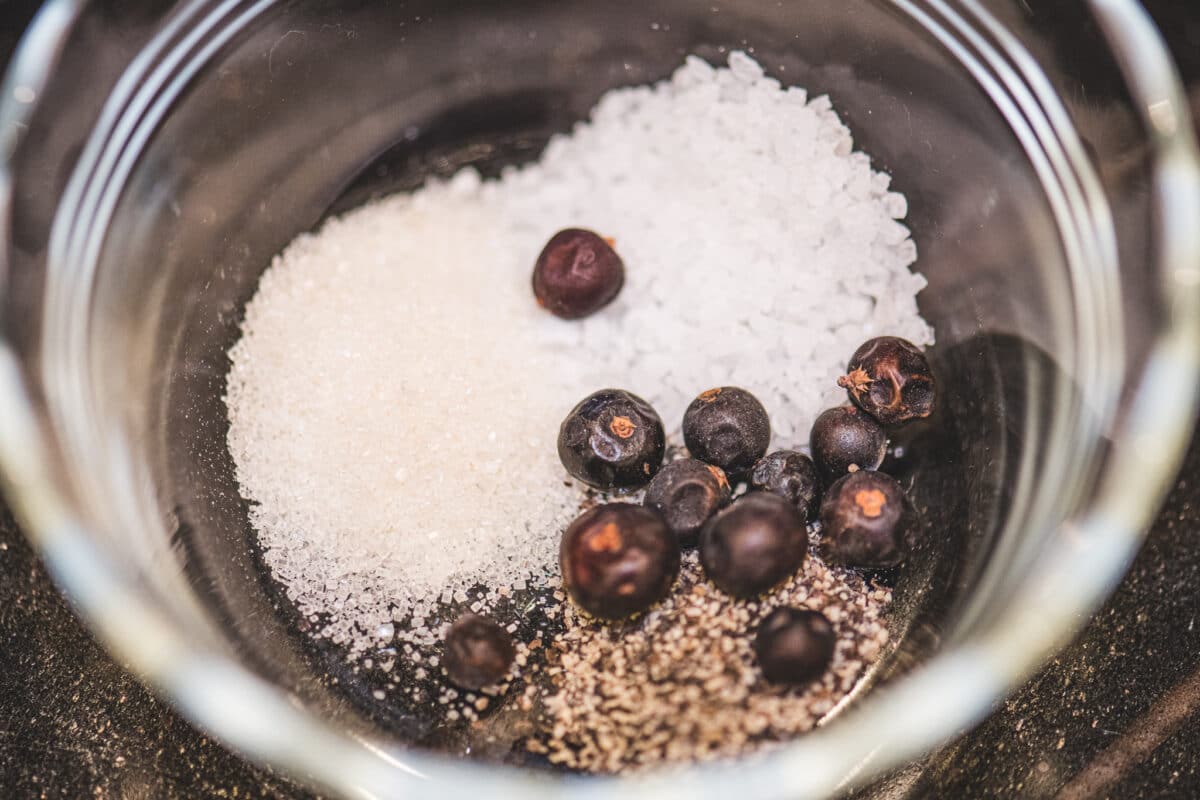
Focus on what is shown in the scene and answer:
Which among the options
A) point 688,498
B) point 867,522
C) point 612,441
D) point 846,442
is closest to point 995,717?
point 867,522

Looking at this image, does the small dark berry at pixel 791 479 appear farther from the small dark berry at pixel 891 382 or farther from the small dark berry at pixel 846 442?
the small dark berry at pixel 891 382

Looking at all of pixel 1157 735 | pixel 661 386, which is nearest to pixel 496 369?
pixel 661 386

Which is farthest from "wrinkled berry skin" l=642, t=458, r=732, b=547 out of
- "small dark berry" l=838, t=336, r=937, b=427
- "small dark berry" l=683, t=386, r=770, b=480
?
"small dark berry" l=838, t=336, r=937, b=427

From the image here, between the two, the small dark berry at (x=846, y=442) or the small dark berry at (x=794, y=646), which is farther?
the small dark berry at (x=846, y=442)

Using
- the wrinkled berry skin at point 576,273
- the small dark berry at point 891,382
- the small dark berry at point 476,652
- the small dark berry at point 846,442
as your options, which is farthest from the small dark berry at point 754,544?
the wrinkled berry skin at point 576,273

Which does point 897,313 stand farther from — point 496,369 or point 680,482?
point 496,369
